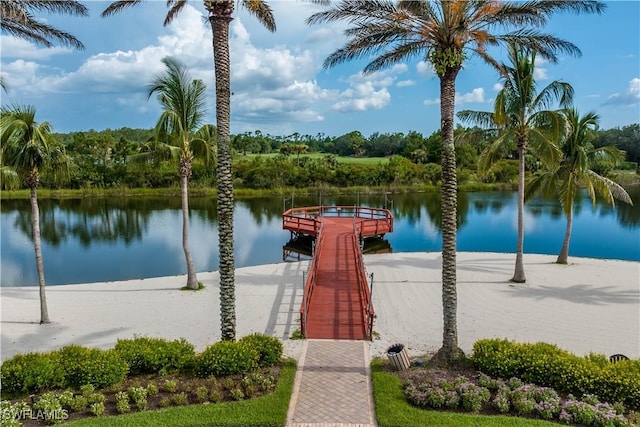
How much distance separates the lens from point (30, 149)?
12461mm

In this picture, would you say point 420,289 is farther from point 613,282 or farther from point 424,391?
point 424,391

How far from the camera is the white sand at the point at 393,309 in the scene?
11.5 metres

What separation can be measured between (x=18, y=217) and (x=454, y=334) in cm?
4591

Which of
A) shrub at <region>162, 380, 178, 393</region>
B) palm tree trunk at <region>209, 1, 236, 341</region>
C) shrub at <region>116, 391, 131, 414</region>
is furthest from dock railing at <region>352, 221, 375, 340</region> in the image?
shrub at <region>116, 391, 131, 414</region>

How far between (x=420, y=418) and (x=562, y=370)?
281cm

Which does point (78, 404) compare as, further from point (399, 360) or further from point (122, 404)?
point (399, 360)

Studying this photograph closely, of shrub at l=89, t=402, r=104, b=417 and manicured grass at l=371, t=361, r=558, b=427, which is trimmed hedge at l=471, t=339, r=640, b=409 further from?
shrub at l=89, t=402, r=104, b=417

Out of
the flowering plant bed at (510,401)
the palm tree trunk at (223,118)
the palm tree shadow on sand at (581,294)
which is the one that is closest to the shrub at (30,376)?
the palm tree trunk at (223,118)

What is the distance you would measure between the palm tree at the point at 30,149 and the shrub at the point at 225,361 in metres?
6.79

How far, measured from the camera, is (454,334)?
937 cm

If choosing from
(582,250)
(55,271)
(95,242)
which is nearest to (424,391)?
(55,271)

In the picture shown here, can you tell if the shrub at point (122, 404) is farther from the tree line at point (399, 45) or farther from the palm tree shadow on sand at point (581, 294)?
the palm tree shadow on sand at point (581, 294)

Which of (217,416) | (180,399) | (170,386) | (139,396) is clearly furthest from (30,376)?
(217,416)

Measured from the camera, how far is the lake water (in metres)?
24.8
